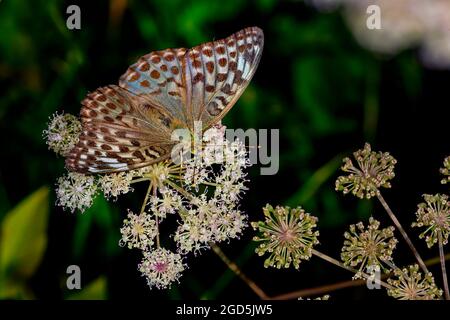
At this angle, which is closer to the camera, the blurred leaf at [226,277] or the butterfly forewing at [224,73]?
the butterfly forewing at [224,73]

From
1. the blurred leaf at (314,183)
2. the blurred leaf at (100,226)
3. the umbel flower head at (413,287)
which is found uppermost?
the blurred leaf at (314,183)

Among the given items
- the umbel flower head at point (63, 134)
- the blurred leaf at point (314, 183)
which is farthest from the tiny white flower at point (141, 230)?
the blurred leaf at point (314, 183)

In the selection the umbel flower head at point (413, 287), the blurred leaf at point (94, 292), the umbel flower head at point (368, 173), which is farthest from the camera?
the blurred leaf at point (94, 292)

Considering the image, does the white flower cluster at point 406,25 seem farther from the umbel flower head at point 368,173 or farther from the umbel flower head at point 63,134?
the umbel flower head at point 63,134

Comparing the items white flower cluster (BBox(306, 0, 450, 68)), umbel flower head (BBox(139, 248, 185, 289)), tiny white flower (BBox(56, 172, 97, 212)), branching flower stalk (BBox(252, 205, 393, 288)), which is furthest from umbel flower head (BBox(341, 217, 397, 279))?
white flower cluster (BBox(306, 0, 450, 68))

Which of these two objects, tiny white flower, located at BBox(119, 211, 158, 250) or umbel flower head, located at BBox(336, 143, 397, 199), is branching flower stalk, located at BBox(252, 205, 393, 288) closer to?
umbel flower head, located at BBox(336, 143, 397, 199)
